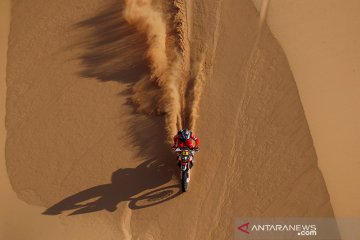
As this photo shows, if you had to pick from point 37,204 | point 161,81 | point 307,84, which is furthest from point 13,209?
point 307,84

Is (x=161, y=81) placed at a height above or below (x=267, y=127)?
above

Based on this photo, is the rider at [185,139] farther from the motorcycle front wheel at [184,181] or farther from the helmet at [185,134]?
the motorcycle front wheel at [184,181]

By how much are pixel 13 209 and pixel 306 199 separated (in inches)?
258

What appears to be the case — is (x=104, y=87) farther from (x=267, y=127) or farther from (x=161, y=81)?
(x=267, y=127)

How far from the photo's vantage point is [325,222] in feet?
→ 33.3

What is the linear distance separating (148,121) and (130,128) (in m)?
0.46

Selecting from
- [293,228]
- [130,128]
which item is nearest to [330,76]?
[293,228]

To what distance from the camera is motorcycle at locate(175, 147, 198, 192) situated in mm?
10289

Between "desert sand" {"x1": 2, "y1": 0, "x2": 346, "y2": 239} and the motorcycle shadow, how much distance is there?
2 centimetres

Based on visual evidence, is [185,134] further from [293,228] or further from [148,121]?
[293,228]

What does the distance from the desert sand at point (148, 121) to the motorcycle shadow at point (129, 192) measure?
0.07 ft

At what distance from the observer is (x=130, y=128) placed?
1128cm

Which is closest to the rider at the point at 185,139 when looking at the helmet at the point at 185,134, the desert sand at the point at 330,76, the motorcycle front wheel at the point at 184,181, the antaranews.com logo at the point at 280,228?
the helmet at the point at 185,134

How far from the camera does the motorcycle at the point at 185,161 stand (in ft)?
33.8
